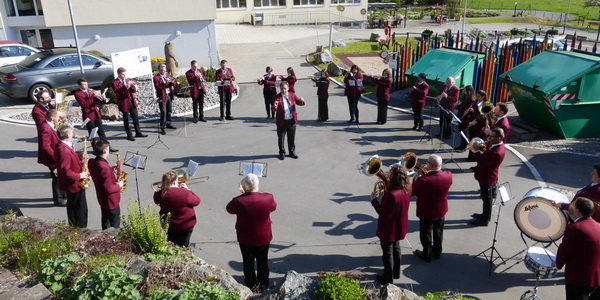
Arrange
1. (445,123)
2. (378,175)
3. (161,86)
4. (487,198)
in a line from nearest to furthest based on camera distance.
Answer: (378,175), (487,198), (445,123), (161,86)

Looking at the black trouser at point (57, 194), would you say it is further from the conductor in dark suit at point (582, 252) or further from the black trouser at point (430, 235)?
the conductor in dark suit at point (582, 252)

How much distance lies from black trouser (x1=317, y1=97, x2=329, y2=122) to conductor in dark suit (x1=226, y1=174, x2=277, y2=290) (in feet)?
28.7

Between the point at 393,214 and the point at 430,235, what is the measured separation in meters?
1.26

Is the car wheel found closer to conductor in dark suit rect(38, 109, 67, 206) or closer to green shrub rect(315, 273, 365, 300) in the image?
conductor in dark suit rect(38, 109, 67, 206)

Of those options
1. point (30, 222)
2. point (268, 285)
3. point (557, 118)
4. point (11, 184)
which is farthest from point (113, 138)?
point (557, 118)

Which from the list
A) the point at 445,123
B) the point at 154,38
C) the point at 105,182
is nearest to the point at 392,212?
the point at 105,182

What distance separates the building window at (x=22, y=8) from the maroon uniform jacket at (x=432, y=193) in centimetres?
2340

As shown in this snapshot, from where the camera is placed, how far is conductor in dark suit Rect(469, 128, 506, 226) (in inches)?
322

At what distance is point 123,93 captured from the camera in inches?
500

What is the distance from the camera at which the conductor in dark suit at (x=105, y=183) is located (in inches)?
285

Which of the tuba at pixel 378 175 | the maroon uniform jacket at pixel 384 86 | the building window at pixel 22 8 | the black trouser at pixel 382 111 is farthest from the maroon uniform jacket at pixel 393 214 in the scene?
the building window at pixel 22 8

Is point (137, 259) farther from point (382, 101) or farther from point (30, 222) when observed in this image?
point (382, 101)

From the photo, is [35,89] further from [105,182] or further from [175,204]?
[175,204]

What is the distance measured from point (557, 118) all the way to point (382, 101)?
15.4 ft
